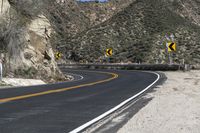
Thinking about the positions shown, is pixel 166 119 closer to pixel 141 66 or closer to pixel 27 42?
pixel 27 42

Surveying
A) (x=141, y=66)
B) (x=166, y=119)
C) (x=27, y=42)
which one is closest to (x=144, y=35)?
(x=141, y=66)

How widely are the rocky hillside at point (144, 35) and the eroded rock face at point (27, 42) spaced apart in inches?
1341

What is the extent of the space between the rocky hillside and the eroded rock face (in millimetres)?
34070

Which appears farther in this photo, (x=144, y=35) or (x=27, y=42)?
(x=144, y=35)

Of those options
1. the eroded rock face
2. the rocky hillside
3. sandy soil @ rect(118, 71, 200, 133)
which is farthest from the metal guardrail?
sandy soil @ rect(118, 71, 200, 133)

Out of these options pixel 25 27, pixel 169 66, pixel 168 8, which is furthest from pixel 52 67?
pixel 168 8

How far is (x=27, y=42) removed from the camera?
31750 mm

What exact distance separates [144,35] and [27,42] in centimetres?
5000

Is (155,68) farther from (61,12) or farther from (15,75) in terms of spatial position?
(61,12)

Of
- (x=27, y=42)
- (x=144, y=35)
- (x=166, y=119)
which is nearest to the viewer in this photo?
(x=166, y=119)

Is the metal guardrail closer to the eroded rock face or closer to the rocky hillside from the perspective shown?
the rocky hillside

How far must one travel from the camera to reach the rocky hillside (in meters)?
69.8

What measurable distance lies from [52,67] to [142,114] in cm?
2374

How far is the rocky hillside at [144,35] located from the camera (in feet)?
229
